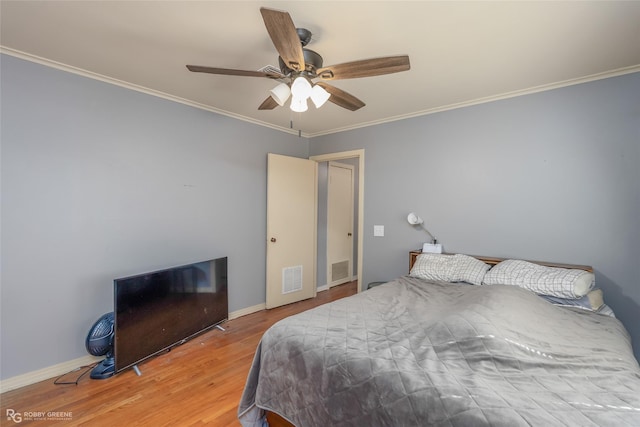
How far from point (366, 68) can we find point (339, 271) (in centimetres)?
376

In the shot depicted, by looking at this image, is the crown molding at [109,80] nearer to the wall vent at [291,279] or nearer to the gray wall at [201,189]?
the gray wall at [201,189]

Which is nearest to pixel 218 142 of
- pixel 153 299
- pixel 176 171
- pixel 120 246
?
pixel 176 171

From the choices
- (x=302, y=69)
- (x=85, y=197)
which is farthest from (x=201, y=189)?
(x=302, y=69)

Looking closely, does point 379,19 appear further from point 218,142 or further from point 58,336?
point 58,336

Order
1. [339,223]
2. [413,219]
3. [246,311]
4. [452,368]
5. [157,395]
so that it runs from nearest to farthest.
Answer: [452,368] < [157,395] < [413,219] < [246,311] < [339,223]

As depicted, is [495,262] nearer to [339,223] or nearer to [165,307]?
[339,223]

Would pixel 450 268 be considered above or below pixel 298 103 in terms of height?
below

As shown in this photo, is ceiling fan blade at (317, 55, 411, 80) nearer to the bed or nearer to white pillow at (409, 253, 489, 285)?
the bed

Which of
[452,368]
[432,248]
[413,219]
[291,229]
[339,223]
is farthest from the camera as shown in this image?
[339,223]

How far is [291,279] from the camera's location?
3938 millimetres

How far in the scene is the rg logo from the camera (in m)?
1.79

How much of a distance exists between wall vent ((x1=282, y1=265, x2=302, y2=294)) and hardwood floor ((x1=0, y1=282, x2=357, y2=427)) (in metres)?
1.21

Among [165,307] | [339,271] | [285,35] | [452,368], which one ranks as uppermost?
[285,35]

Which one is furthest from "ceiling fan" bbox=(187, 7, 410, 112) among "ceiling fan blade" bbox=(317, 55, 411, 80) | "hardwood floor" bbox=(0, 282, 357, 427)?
"hardwood floor" bbox=(0, 282, 357, 427)
